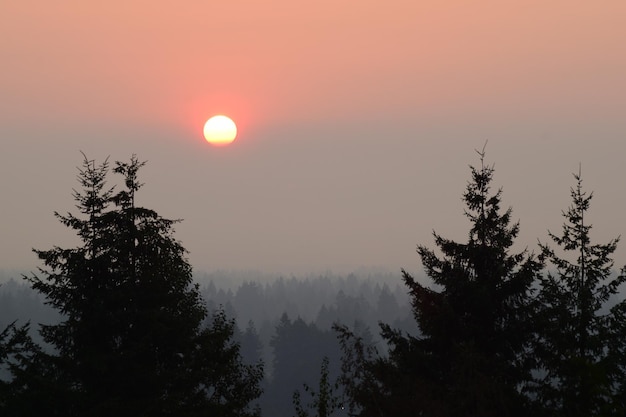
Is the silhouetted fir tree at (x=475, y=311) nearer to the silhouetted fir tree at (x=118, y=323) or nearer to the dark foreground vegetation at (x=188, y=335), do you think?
the dark foreground vegetation at (x=188, y=335)

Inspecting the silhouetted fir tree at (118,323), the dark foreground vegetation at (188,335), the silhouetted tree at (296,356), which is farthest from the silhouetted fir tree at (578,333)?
the silhouetted tree at (296,356)

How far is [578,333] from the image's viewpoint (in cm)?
2694

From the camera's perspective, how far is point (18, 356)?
908 inches

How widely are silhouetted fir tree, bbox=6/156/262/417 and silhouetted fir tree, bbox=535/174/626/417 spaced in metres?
8.75

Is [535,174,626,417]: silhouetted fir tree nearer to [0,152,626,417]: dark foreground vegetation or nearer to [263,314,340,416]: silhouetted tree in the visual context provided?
[0,152,626,417]: dark foreground vegetation

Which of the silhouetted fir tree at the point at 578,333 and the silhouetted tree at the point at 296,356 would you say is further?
the silhouetted tree at the point at 296,356

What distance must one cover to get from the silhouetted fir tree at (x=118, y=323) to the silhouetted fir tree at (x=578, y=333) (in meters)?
8.75

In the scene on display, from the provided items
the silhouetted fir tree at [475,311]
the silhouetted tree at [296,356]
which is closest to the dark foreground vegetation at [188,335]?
the silhouetted fir tree at [475,311]

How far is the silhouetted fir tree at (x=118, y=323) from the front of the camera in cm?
2200

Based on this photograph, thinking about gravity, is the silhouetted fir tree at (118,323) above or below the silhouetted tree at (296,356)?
below

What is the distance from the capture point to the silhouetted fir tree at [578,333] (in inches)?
742

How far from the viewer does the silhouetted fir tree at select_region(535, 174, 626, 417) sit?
1886cm

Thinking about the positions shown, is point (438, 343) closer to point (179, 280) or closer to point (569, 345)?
point (569, 345)

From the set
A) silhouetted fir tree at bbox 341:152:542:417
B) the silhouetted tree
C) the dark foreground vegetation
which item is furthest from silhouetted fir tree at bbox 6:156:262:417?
the silhouetted tree
